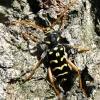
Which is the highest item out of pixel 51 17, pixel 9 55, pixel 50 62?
pixel 51 17

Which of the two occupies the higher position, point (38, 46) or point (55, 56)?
point (38, 46)

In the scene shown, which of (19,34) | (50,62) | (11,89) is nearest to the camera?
(11,89)

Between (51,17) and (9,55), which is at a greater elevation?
(51,17)

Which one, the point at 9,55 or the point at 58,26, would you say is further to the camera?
the point at 58,26

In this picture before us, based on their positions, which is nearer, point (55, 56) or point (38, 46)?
point (38, 46)

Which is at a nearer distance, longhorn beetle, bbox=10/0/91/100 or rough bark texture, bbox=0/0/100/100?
rough bark texture, bbox=0/0/100/100

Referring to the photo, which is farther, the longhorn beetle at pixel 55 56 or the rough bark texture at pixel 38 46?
the longhorn beetle at pixel 55 56

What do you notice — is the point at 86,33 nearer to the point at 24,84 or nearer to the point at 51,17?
the point at 51,17

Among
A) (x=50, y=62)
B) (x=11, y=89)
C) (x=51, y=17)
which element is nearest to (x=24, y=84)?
(x=11, y=89)
